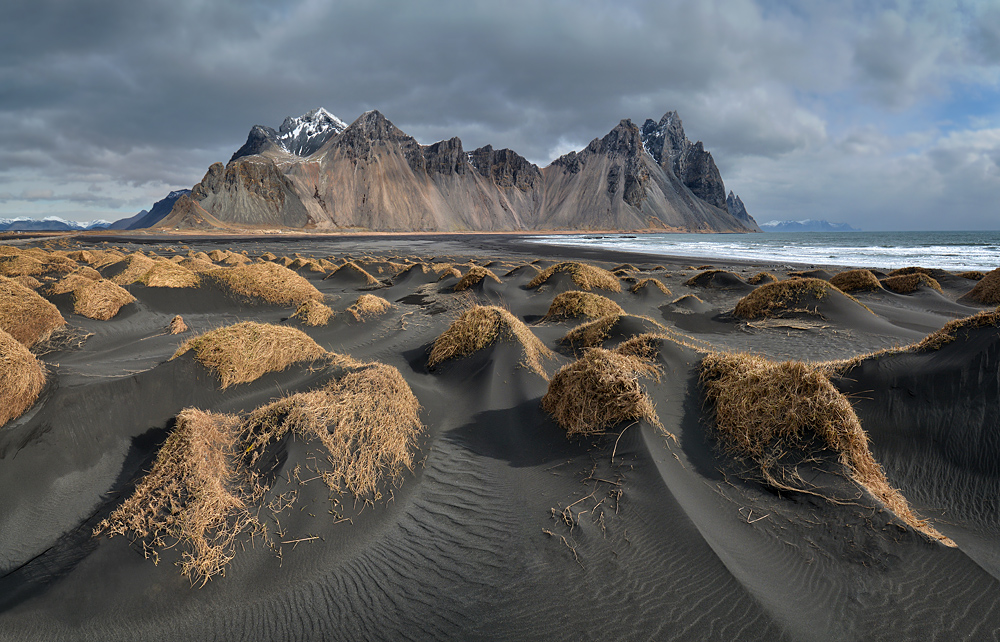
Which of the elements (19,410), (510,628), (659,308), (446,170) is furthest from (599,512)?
(446,170)

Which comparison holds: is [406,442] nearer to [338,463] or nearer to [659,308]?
[338,463]

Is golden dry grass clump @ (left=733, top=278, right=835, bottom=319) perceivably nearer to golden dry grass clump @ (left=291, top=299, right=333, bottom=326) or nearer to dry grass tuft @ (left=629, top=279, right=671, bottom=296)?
dry grass tuft @ (left=629, top=279, right=671, bottom=296)

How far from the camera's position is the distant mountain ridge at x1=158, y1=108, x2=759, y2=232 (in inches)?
4660

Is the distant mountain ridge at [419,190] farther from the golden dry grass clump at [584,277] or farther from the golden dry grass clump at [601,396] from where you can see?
the golden dry grass clump at [601,396]

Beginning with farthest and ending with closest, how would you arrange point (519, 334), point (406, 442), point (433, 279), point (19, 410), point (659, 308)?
point (433, 279), point (659, 308), point (519, 334), point (406, 442), point (19, 410)

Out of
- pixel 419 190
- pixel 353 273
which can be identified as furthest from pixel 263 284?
pixel 419 190

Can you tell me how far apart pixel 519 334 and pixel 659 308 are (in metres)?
10.4

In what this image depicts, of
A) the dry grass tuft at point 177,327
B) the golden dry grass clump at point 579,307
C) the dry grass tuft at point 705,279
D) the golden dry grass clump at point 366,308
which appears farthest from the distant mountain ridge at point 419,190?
the golden dry grass clump at point 579,307

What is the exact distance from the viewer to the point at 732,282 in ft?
66.3

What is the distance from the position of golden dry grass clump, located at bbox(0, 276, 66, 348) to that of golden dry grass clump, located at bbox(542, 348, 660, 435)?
10850mm

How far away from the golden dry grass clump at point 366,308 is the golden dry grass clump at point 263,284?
2.89 metres

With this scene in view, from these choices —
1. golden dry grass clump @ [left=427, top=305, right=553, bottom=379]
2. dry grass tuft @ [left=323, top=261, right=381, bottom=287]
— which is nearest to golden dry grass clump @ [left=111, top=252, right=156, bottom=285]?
dry grass tuft @ [left=323, top=261, right=381, bottom=287]

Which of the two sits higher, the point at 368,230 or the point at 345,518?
the point at 368,230

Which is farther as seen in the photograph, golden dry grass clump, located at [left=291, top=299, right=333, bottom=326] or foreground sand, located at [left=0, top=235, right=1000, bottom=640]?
golden dry grass clump, located at [left=291, top=299, right=333, bottom=326]
